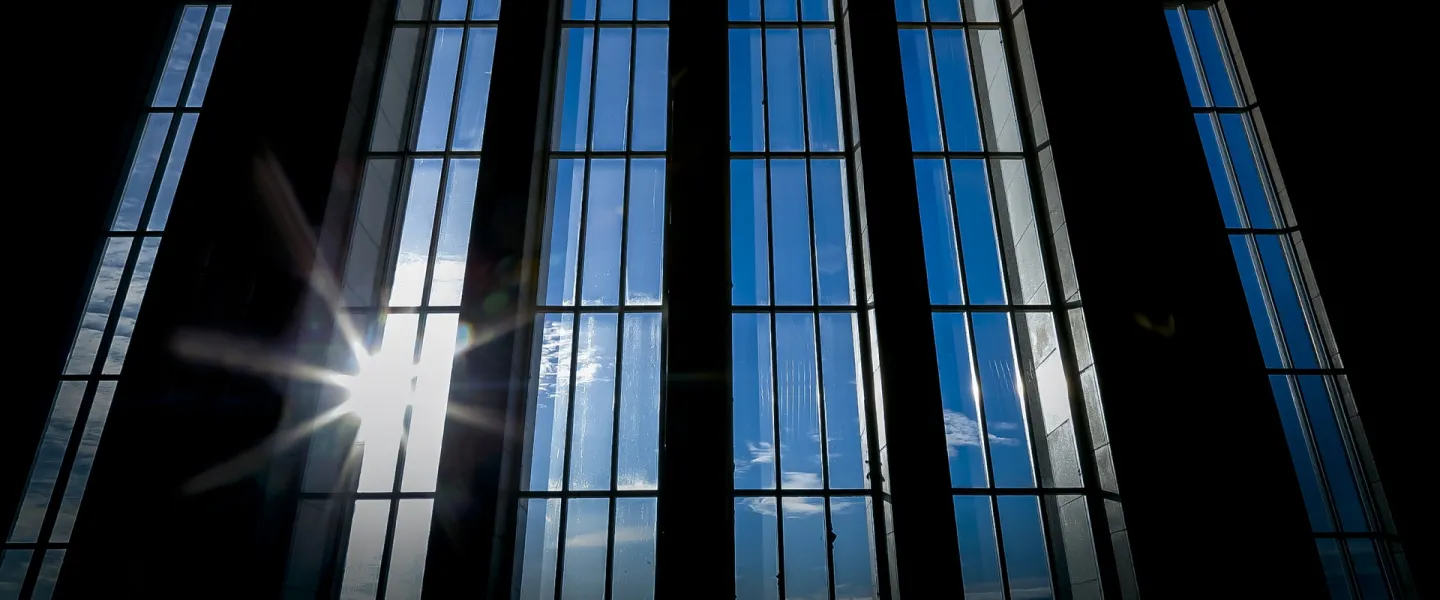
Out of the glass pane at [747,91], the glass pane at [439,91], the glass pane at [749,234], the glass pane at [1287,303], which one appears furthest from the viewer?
the glass pane at [439,91]

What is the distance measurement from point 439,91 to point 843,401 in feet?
18.3

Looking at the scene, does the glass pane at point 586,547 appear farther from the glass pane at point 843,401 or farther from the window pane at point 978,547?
the window pane at point 978,547

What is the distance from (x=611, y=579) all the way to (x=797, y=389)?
2345mm

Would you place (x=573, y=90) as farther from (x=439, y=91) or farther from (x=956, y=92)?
(x=956, y=92)

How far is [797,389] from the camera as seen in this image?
22.8ft

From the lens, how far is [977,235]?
7562 mm

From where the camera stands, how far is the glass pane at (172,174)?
24.9ft

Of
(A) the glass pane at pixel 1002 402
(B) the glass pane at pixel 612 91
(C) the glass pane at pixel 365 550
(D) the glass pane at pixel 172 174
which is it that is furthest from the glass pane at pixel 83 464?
(A) the glass pane at pixel 1002 402

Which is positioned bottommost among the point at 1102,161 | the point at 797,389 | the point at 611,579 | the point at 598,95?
the point at 611,579

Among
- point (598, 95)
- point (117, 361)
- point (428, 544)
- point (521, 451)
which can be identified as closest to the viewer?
point (428, 544)

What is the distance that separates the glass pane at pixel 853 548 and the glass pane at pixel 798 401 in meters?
0.32

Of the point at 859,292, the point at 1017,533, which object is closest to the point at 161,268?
the point at 859,292

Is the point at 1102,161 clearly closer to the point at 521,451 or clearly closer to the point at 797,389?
the point at 797,389

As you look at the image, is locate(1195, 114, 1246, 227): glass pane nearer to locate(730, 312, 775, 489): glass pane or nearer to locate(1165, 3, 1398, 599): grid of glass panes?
locate(1165, 3, 1398, 599): grid of glass panes
